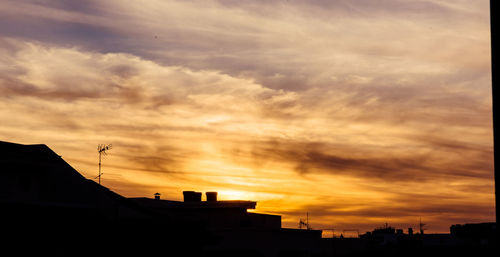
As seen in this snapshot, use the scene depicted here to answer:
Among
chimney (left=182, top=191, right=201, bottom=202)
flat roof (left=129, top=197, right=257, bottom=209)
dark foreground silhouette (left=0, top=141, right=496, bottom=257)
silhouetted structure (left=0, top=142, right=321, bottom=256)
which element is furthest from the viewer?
chimney (left=182, top=191, right=201, bottom=202)

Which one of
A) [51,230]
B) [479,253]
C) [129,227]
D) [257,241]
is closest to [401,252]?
[479,253]

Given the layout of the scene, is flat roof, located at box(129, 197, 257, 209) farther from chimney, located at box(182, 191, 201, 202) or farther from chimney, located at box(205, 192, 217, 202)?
chimney, located at box(205, 192, 217, 202)

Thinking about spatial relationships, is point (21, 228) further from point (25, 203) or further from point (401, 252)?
point (401, 252)

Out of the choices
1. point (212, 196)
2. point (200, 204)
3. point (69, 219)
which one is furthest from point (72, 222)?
point (212, 196)

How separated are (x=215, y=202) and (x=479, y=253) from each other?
3098 cm

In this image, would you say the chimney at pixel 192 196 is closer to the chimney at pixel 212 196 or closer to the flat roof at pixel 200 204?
the chimney at pixel 212 196

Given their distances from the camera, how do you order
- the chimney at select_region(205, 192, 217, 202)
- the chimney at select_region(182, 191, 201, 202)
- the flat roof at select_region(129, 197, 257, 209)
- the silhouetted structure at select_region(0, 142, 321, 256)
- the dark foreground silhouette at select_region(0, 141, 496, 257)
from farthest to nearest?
the chimney at select_region(182, 191, 201, 202)
the chimney at select_region(205, 192, 217, 202)
the flat roof at select_region(129, 197, 257, 209)
the silhouetted structure at select_region(0, 142, 321, 256)
the dark foreground silhouette at select_region(0, 141, 496, 257)

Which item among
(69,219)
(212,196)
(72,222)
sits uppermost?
(212,196)

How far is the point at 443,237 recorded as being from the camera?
419ft

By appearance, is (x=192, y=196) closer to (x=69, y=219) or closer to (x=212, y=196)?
(x=212, y=196)

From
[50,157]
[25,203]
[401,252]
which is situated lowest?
[401,252]

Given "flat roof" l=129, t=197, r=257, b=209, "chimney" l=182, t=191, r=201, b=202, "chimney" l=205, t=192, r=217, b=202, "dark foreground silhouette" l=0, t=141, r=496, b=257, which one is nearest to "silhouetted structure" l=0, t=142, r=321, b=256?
"dark foreground silhouette" l=0, t=141, r=496, b=257

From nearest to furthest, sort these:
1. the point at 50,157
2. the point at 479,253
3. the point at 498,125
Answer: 1. the point at 498,125
2. the point at 50,157
3. the point at 479,253

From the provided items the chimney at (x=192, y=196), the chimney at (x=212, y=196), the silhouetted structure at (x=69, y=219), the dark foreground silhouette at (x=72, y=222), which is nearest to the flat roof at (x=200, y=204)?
the chimney at (x=192, y=196)
